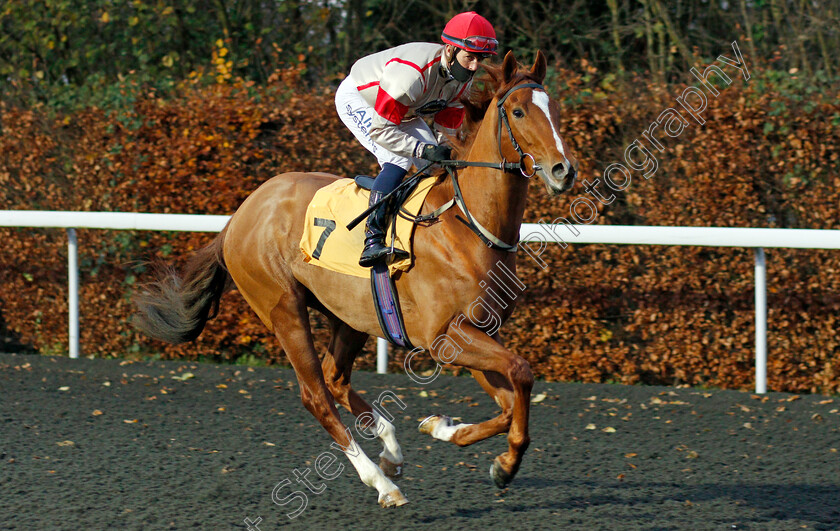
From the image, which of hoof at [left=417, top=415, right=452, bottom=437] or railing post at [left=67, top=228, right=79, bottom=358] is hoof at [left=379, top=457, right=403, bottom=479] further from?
railing post at [left=67, top=228, right=79, bottom=358]

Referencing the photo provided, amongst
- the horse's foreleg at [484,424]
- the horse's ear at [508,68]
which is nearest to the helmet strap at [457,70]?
the horse's ear at [508,68]

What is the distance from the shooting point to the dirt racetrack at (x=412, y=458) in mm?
3691

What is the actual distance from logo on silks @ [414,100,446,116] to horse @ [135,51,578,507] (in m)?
0.25

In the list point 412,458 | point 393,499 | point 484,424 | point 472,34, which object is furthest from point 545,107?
point 412,458

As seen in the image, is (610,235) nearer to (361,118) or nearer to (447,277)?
(361,118)

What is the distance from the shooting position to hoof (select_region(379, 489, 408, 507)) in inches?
148

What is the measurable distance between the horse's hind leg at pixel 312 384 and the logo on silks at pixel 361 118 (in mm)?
864

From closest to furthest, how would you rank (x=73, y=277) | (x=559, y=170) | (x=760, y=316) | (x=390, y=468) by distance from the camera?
1. (x=559, y=170)
2. (x=390, y=468)
3. (x=760, y=316)
4. (x=73, y=277)

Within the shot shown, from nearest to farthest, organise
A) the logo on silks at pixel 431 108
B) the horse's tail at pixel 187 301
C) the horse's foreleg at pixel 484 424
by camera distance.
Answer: the horse's foreleg at pixel 484 424 → the logo on silks at pixel 431 108 → the horse's tail at pixel 187 301

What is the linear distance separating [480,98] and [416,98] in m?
0.27

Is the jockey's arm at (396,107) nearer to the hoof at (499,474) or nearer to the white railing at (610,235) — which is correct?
the hoof at (499,474)

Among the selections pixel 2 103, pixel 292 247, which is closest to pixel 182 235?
pixel 2 103

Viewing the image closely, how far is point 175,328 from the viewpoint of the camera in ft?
16.0

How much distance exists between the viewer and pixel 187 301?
4.87 metres
